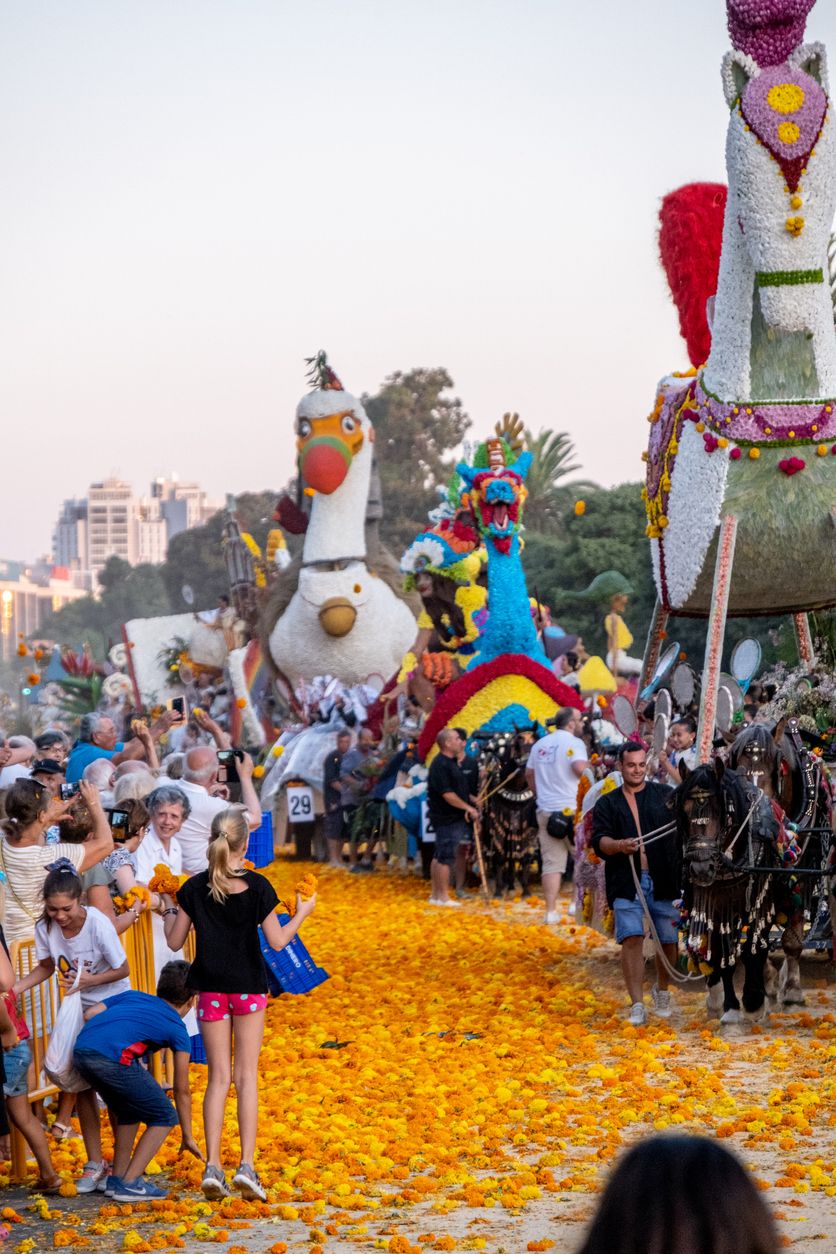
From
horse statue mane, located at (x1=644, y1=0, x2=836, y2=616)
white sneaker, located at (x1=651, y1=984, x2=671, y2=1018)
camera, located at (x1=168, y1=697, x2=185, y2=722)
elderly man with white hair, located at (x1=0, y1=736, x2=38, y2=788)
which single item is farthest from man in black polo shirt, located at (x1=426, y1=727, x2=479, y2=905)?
white sneaker, located at (x1=651, y1=984, x2=671, y2=1018)

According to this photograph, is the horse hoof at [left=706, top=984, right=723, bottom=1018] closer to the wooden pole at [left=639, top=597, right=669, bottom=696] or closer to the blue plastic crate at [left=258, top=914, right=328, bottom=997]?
the blue plastic crate at [left=258, top=914, right=328, bottom=997]

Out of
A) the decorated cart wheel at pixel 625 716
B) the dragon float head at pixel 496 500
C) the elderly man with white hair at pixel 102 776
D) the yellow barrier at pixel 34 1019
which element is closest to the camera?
the yellow barrier at pixel 34 1019

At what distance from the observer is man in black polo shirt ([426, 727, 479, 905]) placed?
16.0 metres

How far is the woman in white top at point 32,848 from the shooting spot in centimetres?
744

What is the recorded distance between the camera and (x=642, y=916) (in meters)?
10.5

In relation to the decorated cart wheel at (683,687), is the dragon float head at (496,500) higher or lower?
higher

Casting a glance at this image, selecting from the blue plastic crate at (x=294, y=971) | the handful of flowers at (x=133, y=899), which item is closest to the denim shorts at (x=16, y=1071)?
the handful of flowers at (x=133, y=899)

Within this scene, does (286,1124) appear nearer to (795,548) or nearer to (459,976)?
(459,976)

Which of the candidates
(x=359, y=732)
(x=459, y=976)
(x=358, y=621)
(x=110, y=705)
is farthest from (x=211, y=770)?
(x=110, y=705)

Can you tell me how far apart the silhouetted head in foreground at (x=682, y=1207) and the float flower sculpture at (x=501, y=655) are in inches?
595

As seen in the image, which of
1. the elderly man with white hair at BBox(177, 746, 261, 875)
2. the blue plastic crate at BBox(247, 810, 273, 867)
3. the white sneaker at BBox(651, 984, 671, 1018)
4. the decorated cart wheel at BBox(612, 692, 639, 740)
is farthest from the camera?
the decorated cart wheel at BBox(612, 692, 639, 740)

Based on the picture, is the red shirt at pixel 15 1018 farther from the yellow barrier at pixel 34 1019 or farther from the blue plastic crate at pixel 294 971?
the blue plastic crate at pixel 294 971

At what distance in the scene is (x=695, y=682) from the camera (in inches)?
581

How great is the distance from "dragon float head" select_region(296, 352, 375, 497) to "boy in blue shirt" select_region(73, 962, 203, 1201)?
20296mm
